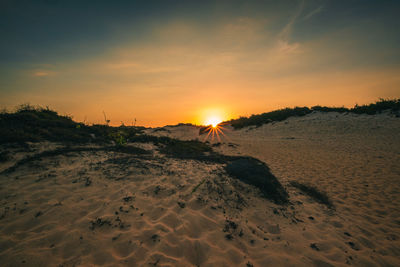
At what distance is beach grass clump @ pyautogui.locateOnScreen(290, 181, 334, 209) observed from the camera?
5238 millimetres

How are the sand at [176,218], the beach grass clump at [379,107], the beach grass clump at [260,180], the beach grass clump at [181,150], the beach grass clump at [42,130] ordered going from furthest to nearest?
the beach grass clump at [379,107]
the beach grass clump at [181,150]
the beach grass clump at [42,130]
the beach grass clump at [260,180]
the sand at [176,218]

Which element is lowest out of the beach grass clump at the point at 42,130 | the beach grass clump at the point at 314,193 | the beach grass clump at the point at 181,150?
the beach grass clump at the point at 314,193

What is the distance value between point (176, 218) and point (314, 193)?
484cm

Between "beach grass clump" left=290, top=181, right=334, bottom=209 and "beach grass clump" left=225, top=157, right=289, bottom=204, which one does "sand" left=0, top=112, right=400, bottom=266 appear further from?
"beach grass clump" left=225, top=157, right=289, bottom=204

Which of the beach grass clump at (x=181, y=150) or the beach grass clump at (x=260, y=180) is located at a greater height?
the beach grass clump at (x=181, y=150)

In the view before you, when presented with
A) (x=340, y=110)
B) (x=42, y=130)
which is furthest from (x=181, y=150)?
(x=340, y=110)

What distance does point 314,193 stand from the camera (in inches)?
227

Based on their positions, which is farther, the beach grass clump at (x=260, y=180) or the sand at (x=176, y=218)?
the beach grass clump at (x=260, y=180)

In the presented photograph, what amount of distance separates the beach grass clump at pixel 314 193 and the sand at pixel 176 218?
189 mm

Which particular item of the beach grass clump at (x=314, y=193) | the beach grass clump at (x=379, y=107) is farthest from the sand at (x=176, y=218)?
the beach grass clump at (x=379, y=107)

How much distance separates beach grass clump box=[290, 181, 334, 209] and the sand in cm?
19

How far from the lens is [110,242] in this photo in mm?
2945

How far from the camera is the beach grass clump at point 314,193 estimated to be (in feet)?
17.2

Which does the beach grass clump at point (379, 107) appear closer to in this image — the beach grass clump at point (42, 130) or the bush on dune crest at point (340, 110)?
the bush on dune crest at point (340, 110)
